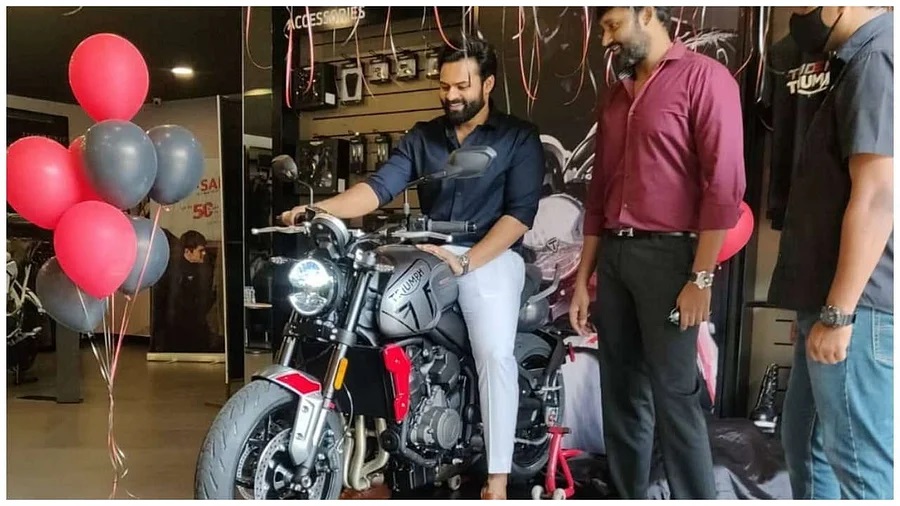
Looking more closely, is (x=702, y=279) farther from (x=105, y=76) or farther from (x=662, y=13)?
(x=105, y=76)

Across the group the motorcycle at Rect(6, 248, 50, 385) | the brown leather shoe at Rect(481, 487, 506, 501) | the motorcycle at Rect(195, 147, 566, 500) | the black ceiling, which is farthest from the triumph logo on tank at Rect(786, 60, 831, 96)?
the motorcycle at Rect(6, 248, 50, 385)

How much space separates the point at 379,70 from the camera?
2975mm

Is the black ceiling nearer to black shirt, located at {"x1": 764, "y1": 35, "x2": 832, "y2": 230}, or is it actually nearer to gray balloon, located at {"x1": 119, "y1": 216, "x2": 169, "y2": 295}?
gray balloon, located at {"x1": 119, "y1": 216, "x2": 169, "y2": 295}

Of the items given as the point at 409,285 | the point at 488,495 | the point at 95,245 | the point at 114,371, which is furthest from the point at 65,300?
the point at 488,495

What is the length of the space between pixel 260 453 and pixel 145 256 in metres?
0.75

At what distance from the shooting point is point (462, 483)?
2676 mm

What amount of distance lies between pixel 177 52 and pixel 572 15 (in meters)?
2.70

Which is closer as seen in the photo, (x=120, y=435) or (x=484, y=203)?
(x=484, y=203)

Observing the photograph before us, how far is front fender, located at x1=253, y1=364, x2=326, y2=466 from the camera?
2.01 m

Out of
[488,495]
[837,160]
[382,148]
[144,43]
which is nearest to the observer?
[837,160]

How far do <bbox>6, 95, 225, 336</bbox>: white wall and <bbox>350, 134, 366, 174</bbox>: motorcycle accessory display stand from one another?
62cm

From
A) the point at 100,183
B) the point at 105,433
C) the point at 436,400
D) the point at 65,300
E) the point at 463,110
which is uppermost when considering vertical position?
the point at 463,110

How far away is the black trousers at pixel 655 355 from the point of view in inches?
84.2

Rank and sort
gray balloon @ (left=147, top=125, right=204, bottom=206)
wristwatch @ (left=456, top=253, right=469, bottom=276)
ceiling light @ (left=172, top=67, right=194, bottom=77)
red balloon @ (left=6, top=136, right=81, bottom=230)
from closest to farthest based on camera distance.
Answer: red balloon @ (left=6, top=136, right=81, bottom=230) < gray balloon @ (left=147, top=125, right=204, bottom=206) < wristwatch @ (left=456, top=253, right=469, bottom=276) < ceiling light @ (left=172, top=67, right=194, bottom=77)
